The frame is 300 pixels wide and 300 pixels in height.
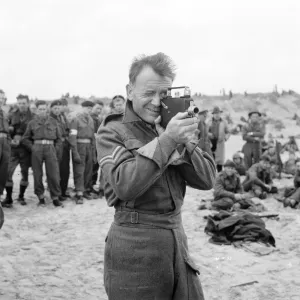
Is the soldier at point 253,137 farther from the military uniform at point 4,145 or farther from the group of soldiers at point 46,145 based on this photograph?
the military uniform at point 4,145

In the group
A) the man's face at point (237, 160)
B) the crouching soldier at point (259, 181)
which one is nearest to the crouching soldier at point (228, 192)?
the crouching soldier at point (259, 181)

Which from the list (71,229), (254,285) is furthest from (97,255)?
(254,285)

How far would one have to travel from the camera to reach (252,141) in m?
11.9

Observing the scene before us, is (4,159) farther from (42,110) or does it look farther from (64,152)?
(64,152)

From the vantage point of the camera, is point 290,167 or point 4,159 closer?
point 4,159

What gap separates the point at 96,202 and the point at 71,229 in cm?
205

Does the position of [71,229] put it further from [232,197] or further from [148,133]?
[148,133]

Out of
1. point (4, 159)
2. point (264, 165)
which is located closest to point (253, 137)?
point (264, 165)

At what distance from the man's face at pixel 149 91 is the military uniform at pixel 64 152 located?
6.70 m

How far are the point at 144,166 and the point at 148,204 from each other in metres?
0.25

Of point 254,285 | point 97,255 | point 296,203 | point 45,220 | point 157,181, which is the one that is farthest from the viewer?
point 296,203

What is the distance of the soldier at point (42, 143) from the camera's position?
319 inches

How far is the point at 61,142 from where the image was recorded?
339 inches

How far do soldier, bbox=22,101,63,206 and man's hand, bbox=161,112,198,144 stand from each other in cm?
658
